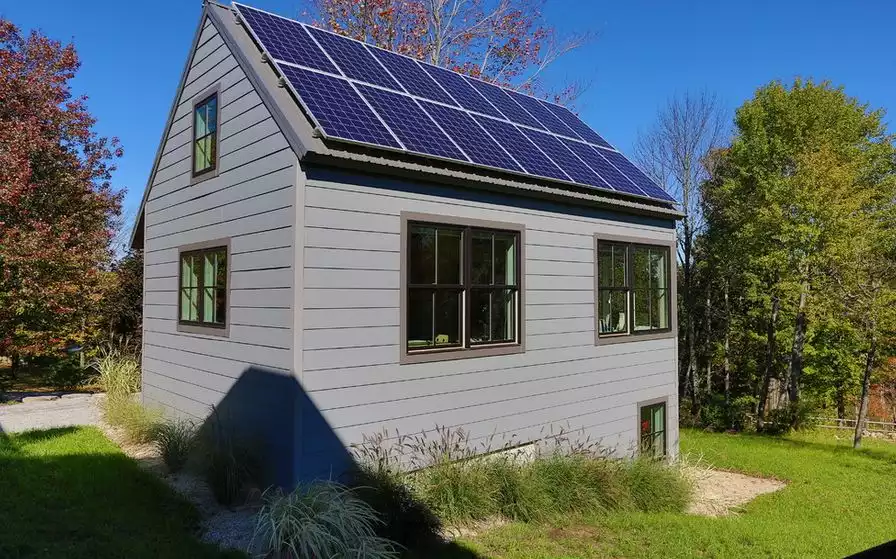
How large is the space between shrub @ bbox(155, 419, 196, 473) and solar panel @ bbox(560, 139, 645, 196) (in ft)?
23.7

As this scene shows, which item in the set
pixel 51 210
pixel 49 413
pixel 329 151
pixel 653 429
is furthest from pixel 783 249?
pixel 51 210

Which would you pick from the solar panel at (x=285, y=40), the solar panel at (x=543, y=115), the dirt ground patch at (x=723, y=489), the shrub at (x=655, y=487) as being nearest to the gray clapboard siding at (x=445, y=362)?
the shrub at (x=655, y=487)

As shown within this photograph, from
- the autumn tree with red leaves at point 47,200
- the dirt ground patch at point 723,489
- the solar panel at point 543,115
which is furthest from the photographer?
the autumn tree with red leaves at point 47,200

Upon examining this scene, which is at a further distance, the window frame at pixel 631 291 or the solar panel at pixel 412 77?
the window frame at pixel 631 291

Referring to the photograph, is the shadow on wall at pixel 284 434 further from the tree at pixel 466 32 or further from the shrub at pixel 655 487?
the tree at pixel 466 32

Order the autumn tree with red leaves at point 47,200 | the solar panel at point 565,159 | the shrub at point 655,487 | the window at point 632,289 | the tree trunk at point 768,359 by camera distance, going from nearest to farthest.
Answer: the shrub at point 655,487 < the solar panel at point 565,159 < the window at point 632,289 < the autumn tree with red leaves at point 47,200 < the tree trunk at point 768,359

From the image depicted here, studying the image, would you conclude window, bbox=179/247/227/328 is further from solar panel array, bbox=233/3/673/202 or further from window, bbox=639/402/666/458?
window, bbox=639/402/666/458

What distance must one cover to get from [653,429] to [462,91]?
22.2 ft

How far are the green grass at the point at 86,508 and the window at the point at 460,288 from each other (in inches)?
120

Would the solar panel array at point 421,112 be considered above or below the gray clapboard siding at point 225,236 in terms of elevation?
above

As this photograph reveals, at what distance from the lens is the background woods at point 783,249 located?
52.0 feet

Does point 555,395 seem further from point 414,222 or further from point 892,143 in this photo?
point 892,143

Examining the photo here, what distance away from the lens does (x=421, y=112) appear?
799cm

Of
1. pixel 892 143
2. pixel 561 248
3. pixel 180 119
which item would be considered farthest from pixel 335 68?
pixel 892 143
